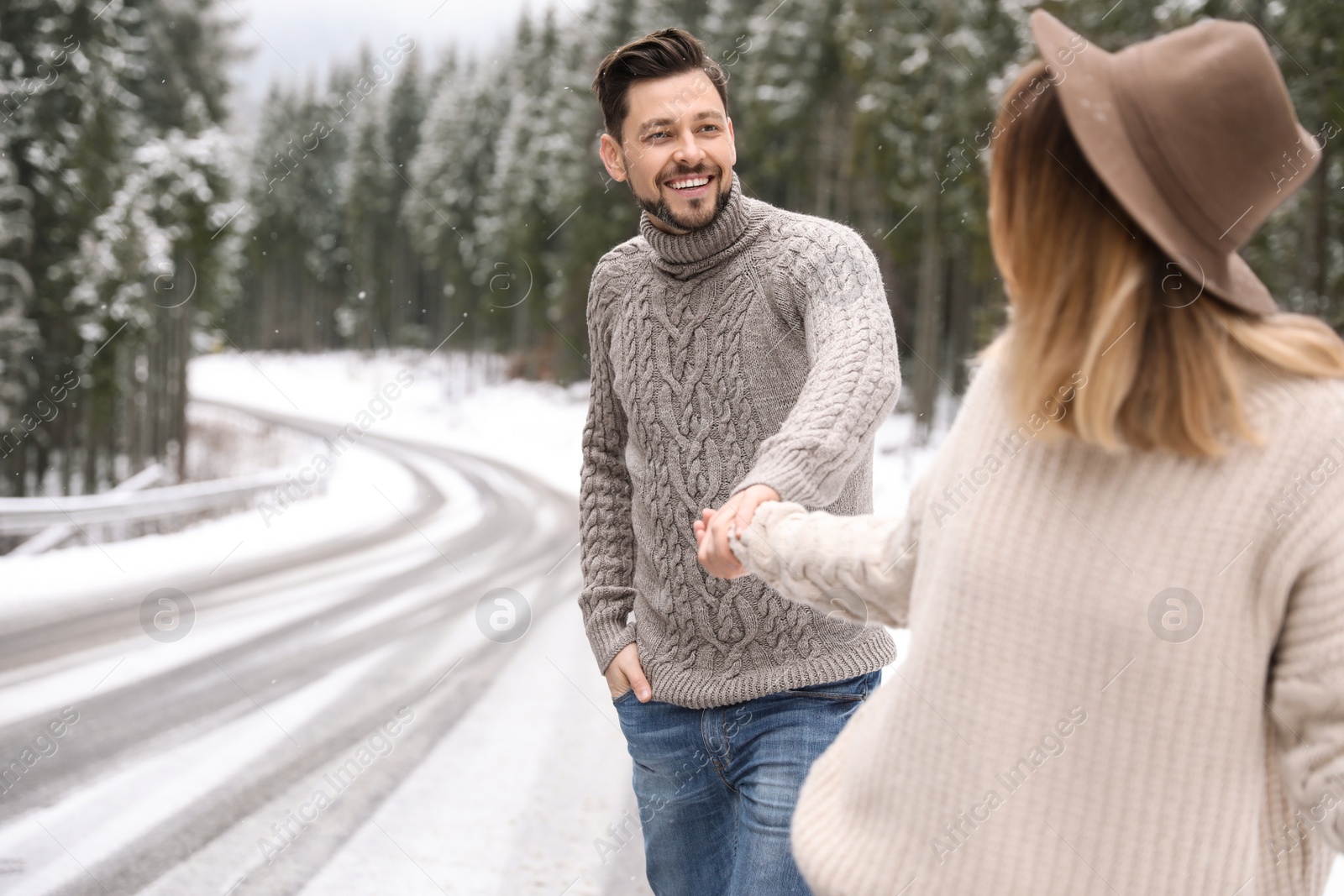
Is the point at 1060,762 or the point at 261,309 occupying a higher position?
the point at 1060,762

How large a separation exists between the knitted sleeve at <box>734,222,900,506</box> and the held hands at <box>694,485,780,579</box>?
3 cm

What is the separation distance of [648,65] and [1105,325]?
1.56 m

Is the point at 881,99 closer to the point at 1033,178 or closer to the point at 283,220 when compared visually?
the point at 1033,178

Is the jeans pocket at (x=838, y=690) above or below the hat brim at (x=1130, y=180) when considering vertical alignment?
below

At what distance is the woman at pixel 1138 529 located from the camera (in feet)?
3.86

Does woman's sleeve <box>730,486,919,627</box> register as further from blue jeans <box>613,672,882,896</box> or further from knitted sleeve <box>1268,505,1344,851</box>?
blue jeans <box>613,672,882,896</box>

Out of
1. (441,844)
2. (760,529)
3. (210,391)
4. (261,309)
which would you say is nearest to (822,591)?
(760,529)

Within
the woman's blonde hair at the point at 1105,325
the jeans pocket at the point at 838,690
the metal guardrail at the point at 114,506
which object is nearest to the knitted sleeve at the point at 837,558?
the woman's blonde hair at the point at 1105,325

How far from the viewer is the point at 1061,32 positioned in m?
1.30

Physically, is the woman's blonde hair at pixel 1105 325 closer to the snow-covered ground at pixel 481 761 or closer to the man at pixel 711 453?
the man at pixel 711 453

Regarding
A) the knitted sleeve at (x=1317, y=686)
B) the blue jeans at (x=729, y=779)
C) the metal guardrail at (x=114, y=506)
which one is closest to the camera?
the knitted sleeve at (x=1317, y=686)

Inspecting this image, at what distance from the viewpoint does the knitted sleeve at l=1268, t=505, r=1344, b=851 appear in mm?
1146

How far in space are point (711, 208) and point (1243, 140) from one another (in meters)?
1.31

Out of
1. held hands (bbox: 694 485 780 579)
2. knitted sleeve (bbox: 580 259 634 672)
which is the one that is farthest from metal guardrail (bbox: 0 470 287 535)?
held hands (bbox: 694 485 780 579)
